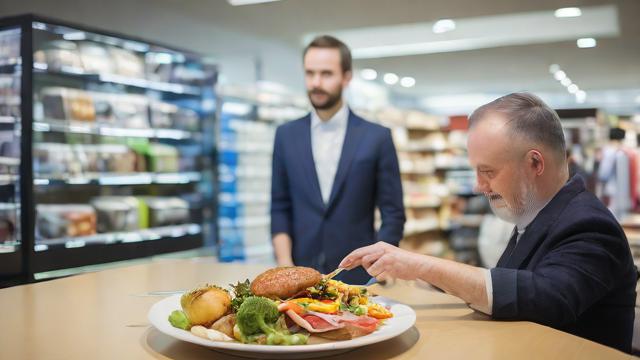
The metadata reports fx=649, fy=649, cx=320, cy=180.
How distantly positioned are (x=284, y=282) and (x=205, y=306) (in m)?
0.17

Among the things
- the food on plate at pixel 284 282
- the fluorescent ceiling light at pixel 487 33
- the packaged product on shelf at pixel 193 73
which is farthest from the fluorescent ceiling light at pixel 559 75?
the food on plate at pixel 284 282

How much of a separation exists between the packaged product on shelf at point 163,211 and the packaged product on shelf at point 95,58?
110 cm

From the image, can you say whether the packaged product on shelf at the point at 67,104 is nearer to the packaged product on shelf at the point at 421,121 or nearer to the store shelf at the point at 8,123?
the store shelf at the point at 8,123

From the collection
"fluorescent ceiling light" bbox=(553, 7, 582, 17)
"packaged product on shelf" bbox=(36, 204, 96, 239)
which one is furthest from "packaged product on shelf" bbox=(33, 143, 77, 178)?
"fluorescent ceiling light" bbox=(553, 7, 582, 17)

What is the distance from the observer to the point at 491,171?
63.6 inches

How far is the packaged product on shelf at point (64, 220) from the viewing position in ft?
14.2

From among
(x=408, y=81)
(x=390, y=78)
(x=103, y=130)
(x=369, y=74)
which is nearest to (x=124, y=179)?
(x=103, y=130)

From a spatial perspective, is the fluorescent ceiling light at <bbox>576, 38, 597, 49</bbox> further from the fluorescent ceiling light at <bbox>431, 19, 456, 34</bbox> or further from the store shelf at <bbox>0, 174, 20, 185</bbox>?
the store shelf at <bbox>0, 174, 20, 185</bbox>

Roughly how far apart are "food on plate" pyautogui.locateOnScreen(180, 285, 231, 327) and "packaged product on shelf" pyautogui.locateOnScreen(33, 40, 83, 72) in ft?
11.3

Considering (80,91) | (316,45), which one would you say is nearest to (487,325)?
(316,45)

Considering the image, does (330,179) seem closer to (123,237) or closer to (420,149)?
(123,237)

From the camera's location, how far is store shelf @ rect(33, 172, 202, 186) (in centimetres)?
444

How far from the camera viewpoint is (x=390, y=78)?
12836 mm

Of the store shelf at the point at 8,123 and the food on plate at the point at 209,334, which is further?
the store shelf at the point at 8,123
